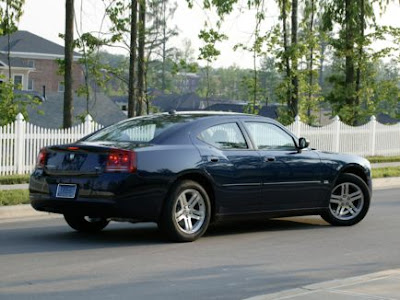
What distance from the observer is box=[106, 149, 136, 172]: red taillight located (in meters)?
10.4

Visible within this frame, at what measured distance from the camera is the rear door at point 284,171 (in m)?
11.8

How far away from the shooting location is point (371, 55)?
122ft

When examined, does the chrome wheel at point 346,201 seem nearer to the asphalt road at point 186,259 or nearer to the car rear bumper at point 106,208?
the asphalt road at point 186,259

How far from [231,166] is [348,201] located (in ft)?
7.75

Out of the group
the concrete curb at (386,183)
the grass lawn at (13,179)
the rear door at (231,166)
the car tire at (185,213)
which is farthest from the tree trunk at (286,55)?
the car tire at (185,213)

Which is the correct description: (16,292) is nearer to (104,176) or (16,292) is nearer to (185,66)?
(104,176)

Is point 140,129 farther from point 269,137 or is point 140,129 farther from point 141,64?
point 141,64

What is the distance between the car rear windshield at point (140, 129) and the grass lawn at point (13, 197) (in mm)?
3430

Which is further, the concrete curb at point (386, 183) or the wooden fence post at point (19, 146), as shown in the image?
the concrete curb at point (386, 183)

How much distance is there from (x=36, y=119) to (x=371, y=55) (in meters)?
22.9

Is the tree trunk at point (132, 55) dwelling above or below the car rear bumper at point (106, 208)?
above

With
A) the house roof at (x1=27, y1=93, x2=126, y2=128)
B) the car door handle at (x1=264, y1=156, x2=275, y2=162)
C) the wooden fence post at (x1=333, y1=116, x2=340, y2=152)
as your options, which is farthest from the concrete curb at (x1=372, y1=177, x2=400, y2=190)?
the house roof at (x1=27, y1=93, x2=126, y2=128)

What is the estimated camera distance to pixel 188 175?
433 inches

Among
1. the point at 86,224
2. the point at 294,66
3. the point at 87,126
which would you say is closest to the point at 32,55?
the point at 294,66
